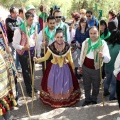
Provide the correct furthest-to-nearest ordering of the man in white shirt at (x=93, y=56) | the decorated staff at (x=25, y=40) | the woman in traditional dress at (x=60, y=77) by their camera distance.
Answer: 1. the decorated staff at (x=25, y=40)
2. the woman in traditional dress at (x=60, y=77)
3. the man in white shirt at (x=93, y=56)

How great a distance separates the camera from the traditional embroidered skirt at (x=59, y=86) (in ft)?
14.8

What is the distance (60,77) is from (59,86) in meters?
0.17

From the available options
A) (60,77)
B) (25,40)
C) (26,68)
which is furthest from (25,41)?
(60,77)

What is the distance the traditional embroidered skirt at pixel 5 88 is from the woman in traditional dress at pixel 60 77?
1.23 meters

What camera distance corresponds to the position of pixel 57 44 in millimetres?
4426

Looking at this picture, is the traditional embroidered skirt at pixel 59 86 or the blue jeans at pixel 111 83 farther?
A: the blue jeans at pixel 111 83

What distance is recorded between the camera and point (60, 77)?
4.51 m

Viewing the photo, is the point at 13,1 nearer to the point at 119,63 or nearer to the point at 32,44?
the point at 32,44

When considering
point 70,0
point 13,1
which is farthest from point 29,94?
point 13,1

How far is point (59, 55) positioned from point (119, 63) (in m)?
1.30

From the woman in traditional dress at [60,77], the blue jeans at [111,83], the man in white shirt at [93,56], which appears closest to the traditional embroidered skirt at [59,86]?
the woman in traditional dress at [60,77]

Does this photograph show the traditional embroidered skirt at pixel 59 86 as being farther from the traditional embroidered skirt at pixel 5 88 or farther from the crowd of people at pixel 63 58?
the traditional embroidered skirt at pixel 5 88

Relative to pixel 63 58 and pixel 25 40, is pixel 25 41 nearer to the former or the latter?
pixel 25 40

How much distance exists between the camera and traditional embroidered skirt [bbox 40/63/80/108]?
4.52 metres
